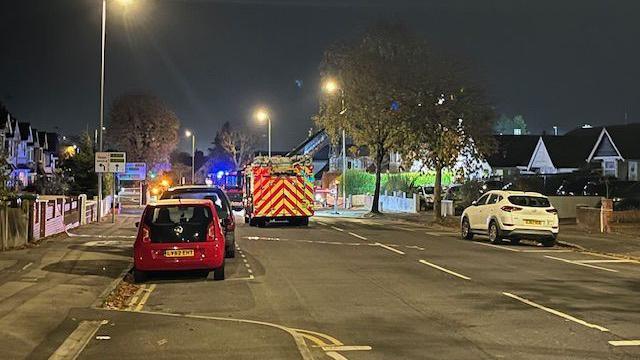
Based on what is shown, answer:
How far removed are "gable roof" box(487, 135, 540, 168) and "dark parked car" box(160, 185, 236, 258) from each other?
150 ft

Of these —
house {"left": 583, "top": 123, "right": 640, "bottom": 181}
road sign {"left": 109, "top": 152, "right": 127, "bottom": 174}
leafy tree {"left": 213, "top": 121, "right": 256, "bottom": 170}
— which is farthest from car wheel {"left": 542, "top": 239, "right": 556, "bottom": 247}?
leafy tree {"left": 213, "top": 121, "right": 256, "bottom": 170}

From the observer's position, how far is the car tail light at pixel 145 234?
13.7 meters

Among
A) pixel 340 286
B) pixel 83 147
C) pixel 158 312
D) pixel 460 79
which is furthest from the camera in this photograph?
pixel 83 147

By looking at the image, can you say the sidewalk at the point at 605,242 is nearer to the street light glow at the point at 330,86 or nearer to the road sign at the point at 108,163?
the street light glow at the point at 330,86

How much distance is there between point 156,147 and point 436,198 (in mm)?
45051

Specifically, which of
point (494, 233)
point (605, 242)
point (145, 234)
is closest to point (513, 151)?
point (605, 242)

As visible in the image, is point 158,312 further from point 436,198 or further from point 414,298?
point 436,198

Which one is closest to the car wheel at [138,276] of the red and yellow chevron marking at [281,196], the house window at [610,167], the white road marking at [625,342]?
the white road marking at [625,342]

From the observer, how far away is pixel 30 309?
10.4 metres

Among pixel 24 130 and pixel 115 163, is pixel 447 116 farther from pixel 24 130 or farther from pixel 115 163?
pixel 24 130

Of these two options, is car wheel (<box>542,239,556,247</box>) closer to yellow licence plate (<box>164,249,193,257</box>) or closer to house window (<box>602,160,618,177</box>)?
yellow licence plate (<box>164,249,193,257</box>)

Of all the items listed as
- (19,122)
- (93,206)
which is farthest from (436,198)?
(19,122)

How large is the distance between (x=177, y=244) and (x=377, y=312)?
187 inches

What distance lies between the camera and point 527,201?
22.0 m
